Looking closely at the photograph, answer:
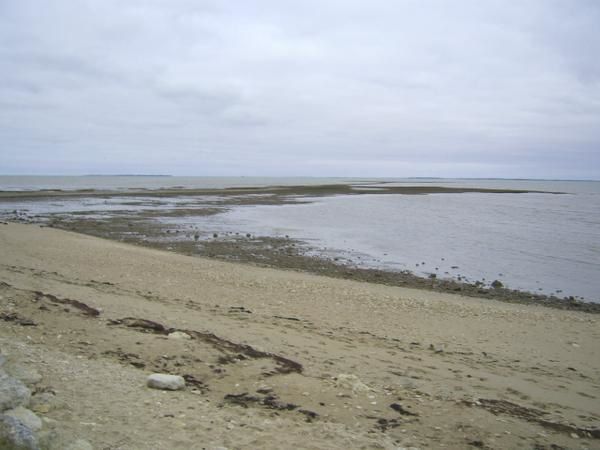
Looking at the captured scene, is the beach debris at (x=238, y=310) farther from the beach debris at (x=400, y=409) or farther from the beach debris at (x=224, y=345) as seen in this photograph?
the beach debris at (x=400, y=409)

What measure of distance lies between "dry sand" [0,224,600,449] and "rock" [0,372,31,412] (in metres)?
0.27

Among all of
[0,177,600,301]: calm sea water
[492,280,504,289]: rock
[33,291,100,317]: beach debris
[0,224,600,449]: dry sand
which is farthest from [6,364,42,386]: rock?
[0,177,600,301]: calm sea water

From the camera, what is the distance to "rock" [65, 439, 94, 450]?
342 centimetres

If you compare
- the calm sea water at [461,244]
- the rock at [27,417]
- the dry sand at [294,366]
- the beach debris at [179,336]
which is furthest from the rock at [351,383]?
the calm sea water at [461,244]

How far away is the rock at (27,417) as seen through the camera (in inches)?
140

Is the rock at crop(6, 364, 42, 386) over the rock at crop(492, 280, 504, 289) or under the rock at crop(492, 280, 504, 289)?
over

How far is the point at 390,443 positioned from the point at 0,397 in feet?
11.3

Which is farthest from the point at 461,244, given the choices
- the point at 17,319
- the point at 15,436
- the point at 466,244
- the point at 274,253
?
the point at 15,436

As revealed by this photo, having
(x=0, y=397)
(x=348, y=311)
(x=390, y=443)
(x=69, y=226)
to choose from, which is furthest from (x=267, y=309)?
(x=69, y=226)

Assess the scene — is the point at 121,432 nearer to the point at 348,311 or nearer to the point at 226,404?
the point at 226,404

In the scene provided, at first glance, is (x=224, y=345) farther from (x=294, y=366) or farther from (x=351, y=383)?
(x=351, y=383)

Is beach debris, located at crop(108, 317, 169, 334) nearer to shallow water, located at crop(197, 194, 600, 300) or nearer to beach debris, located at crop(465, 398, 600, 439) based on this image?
beach debris, located at crop(465, 398, 600, 439)

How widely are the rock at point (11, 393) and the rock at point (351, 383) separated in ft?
11.1

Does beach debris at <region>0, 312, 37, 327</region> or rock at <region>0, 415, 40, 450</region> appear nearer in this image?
rock at <region>0, 415, 40, 450</region>
